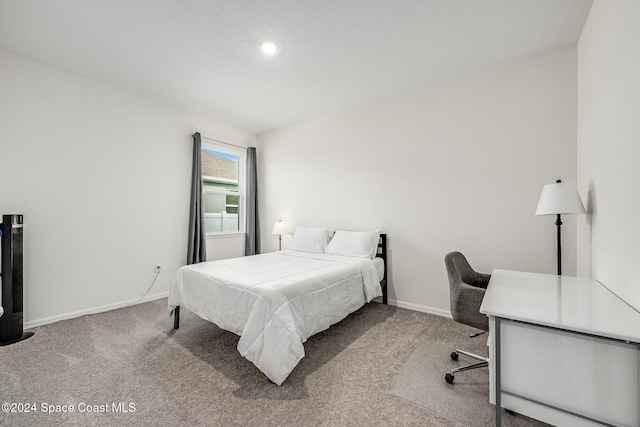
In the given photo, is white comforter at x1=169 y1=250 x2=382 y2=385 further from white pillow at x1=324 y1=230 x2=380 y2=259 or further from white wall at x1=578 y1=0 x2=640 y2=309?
white wall at x1=578 y1=0 x2=640 y2=309

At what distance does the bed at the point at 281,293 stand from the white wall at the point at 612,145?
1809mm

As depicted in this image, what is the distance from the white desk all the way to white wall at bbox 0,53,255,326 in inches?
154

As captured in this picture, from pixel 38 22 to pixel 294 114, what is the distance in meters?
2.72

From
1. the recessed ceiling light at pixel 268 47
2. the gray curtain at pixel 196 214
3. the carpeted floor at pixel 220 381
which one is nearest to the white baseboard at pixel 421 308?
the carpeted floor at pixel 220 381

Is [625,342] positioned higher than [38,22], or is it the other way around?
[38,22]

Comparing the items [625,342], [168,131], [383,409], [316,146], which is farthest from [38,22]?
[625,342]

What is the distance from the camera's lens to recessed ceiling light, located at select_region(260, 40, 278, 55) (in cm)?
242

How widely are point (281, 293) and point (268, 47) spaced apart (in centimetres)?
218

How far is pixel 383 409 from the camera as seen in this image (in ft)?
5.22

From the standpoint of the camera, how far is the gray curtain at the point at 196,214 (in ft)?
13.1

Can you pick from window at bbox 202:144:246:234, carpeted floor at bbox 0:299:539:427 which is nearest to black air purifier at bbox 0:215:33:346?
carpeted floor at bbox 0:299:539:427

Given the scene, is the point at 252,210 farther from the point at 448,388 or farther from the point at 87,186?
the point at 448,388

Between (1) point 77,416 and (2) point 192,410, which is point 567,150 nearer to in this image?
(2) point 192,410

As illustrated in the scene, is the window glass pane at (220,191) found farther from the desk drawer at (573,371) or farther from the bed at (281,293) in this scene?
the desk drawer at (573,371)
